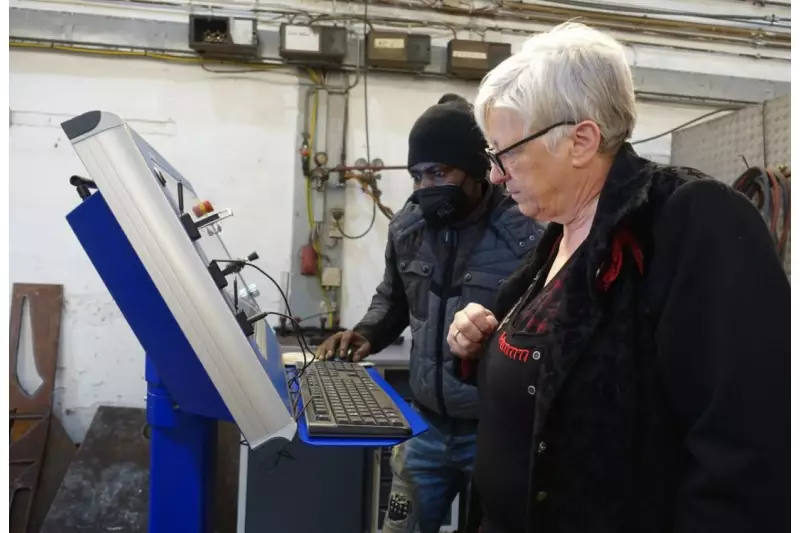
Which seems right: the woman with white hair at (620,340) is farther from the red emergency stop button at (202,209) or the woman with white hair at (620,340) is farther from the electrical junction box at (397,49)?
the electrical junction box at (397,49)

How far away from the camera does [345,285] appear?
2.73 m

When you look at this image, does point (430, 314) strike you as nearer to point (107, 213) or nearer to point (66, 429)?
point (107, 213)

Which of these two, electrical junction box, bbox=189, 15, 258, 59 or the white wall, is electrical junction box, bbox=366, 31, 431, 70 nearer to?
the white wall

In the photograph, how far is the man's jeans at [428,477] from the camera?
1.40 meters

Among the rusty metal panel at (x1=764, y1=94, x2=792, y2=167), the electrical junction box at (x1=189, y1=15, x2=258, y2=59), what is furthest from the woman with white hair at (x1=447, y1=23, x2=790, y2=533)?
the electrical junction box at (x1=189, y1=15, x2=258, y2=59)

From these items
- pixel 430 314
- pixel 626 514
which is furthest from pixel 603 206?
pixel 430 314

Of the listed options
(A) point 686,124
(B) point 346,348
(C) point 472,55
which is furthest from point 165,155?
(A) point 686,124

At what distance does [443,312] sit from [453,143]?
0.43 meters

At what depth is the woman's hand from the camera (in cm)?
96

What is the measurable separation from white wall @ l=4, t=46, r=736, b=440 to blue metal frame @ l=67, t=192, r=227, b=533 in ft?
5.61

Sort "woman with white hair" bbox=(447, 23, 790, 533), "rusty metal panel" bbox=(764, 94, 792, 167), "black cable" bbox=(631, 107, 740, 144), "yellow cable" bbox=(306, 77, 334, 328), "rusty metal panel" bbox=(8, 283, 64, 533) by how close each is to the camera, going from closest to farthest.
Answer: "woman with white hair" bbox=(447, 23, 790, 533), "rusty metal panel" bbox=(764, 94, 792, 167), "rusty metal panel" bbox=(8, 283, 64, 533), "yellow cable" bbox=(306, 77, 334, 328), "black cable" bbox=(631, 107, 740, 144)

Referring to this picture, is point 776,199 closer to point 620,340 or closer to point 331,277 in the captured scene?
point 620,340

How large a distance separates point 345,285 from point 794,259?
220cm

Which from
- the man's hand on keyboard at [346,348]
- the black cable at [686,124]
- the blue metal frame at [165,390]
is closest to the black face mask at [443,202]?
Answer: the man's hand on keyboard at [346,348]
